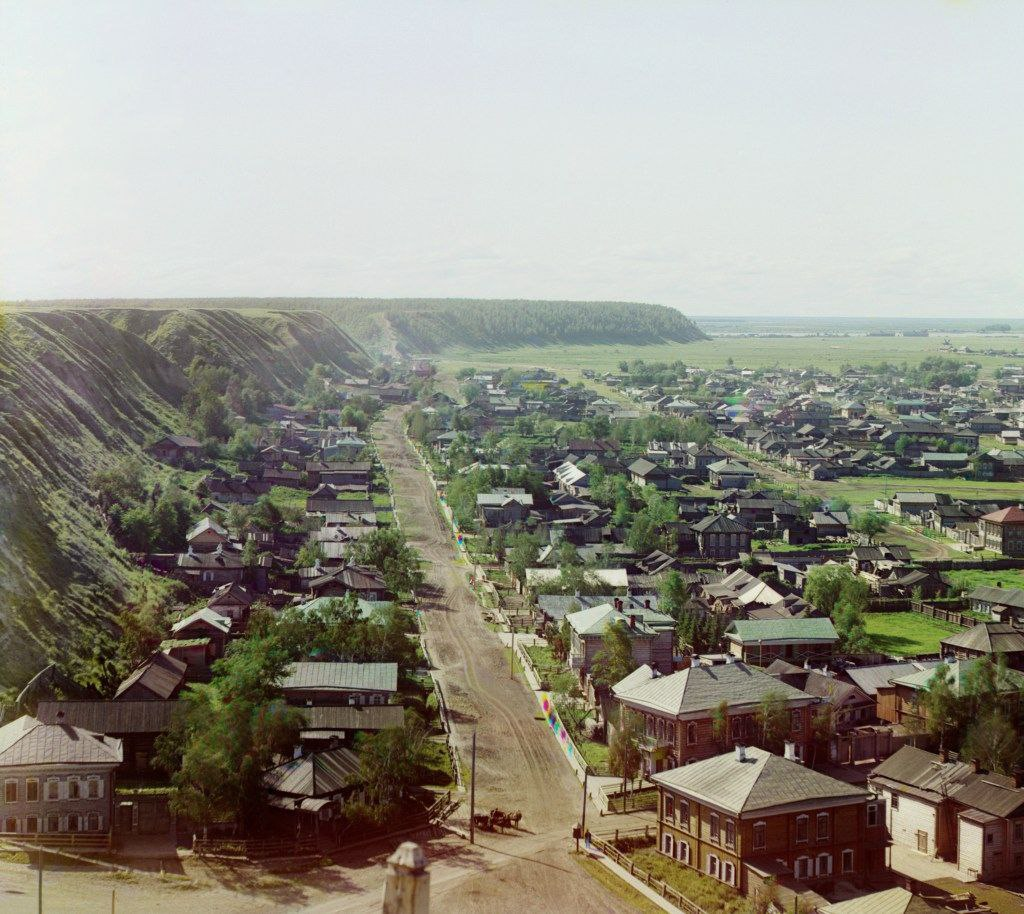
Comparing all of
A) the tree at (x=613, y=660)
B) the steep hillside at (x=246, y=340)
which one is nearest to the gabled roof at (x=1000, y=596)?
the tree at (x=613, y=660)

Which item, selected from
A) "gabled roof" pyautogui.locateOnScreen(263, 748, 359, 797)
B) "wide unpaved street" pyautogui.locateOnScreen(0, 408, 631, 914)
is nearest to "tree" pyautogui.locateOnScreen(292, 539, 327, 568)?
"wide unpaved street" pyautogui.locateOnScreen(0, 408, 631, 914)

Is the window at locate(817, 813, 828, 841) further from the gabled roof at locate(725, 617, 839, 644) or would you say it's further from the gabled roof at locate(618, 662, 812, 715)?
the gabled roof at locate(725, 617, 839, 644)

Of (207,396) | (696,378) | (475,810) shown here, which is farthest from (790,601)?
(696,378)

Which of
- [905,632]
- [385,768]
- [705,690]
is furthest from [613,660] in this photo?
[905,632]

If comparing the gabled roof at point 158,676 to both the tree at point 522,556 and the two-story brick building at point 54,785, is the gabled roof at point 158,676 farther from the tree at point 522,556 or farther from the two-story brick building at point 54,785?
the tree at point 522,556

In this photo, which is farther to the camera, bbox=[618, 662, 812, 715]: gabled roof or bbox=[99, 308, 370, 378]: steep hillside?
bbox=[99, 308, 370, 378]: steep hillside

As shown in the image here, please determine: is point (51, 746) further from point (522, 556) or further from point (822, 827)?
point (522, 556)
